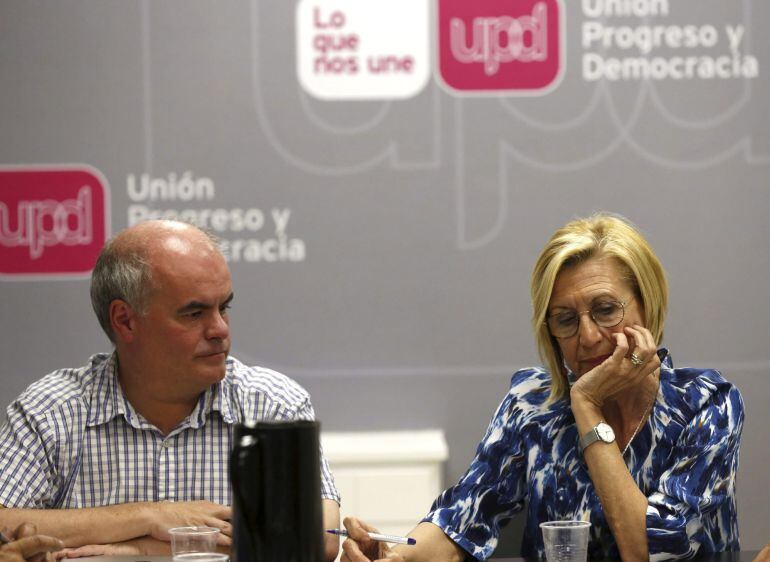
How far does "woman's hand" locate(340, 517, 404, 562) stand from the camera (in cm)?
189

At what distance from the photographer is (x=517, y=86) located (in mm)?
3090

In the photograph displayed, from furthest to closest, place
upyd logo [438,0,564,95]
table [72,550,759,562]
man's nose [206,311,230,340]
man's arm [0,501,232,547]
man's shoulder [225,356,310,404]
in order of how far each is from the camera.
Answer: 1. upyd logo [438,0,564,95]
2. man's shoulder [225,356,310,404]
3. man's nose [206,311,230,340]
4. man's arm [0,501,232,547]
5. table [72,550,759,562]

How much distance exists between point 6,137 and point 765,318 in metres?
2.26

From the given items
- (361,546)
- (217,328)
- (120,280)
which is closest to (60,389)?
(120,280)

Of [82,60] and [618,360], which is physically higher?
[82,60]

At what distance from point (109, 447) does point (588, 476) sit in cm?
99

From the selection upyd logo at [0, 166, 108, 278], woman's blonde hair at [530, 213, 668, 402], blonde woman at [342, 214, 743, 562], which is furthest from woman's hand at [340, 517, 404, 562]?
upyd logo at [0, 166, 108, 278]

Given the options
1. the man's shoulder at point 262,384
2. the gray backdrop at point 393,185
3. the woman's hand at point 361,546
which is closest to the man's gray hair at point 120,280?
the man's shoulder at point 262,384

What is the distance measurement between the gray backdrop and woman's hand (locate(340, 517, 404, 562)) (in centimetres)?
118

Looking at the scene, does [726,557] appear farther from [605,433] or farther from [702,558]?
[605,433]

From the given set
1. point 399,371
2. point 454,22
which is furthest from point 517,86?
point 399,371

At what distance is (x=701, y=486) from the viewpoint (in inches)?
81.3

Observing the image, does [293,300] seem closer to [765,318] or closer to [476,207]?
[476,207]

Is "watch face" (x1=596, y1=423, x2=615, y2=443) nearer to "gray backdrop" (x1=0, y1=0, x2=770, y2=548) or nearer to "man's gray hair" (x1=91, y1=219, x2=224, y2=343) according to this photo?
"man's gray hair" (x1=91, y1=219, x2=224, y2=343)
